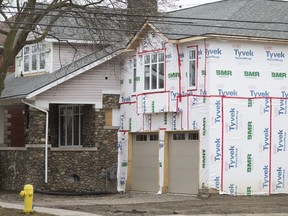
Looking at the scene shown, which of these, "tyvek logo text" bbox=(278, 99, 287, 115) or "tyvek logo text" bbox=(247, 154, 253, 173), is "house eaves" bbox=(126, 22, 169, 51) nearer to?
"tyvek logo text" bbox=(278, 99, 287, 115)

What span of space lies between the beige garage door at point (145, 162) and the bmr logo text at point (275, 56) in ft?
19.9

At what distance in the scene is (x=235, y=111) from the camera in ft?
97.4

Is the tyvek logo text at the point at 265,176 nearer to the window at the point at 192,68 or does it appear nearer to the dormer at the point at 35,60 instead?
the window at the point at 192,68

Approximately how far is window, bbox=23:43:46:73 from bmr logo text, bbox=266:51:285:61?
37.7ft

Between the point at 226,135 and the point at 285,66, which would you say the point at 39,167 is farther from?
the point at 285,66

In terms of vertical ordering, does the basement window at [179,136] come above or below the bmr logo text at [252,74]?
below

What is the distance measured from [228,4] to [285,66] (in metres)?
4.35

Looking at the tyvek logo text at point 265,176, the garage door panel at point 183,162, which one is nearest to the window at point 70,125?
the garage door panel at point 183,162

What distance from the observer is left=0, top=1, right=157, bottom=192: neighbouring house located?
32.5 meters

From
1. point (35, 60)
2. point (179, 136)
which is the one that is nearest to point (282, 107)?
point (179, 136)

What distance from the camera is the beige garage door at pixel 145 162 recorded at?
32.4 m

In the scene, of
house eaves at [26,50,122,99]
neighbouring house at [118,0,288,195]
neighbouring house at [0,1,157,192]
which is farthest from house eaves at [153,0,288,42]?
house eaves at [26,50,122,99]

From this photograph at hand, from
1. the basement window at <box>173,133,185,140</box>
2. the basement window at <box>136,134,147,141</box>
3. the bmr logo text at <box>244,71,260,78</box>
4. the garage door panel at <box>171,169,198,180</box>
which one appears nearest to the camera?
the bmr logo text at <box>244,71,260,78</box>

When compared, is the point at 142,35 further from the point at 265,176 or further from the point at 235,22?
the point at 265,176
